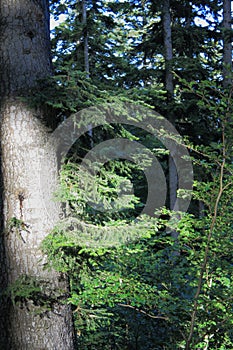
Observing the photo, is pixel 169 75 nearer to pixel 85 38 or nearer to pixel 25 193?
pixel 85 38

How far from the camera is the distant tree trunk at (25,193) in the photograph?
224 cm

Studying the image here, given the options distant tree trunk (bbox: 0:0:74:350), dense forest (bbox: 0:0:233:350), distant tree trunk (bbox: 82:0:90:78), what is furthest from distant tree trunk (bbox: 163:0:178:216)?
distant tree trunk (bbox: 0:0:74:350)

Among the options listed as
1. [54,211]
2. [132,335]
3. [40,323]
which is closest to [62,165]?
[54,211]

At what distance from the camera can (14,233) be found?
2297 mm

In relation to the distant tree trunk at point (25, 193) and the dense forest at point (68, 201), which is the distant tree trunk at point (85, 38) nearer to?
the dense forest at point (68, 201)

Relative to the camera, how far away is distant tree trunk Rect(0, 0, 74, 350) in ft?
7.34

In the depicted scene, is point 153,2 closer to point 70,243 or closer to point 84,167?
point 84,167

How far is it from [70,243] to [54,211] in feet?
1.16

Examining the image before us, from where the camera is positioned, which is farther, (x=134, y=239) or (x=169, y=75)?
(x=169, y=75)

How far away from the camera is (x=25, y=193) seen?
2326mm

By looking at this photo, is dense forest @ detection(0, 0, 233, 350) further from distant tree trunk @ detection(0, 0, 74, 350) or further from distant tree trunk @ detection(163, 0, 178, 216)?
distant tree trunk @ detection(163, 0, 178, 216)

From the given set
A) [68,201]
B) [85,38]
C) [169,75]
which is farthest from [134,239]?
[85,38]

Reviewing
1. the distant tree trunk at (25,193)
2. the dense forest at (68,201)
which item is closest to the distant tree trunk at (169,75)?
the dense forest at (68,201)

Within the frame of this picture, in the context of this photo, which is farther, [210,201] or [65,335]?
[210,201]
